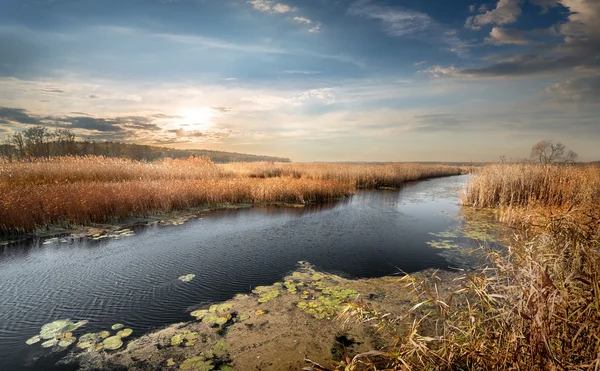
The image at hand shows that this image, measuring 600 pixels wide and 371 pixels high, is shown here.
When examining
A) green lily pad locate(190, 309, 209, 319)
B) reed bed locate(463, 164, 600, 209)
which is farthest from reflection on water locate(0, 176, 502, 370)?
reed bed locate(463, 164, 600, 209)

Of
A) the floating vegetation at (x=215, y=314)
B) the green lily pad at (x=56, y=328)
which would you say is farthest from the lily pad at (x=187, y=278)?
the green lily pad at (x=56, y=328)

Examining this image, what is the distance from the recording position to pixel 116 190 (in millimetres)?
12461

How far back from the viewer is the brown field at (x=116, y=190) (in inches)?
400

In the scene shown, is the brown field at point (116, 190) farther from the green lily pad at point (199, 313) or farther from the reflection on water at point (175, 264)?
the green lily pad at point (199, 313)

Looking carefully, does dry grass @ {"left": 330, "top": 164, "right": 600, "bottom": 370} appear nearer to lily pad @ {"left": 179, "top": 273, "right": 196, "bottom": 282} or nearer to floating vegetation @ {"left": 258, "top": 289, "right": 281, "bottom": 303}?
floating vegetation @ {"left": 258, "top": 289, "right": 281, "bottom": 303}

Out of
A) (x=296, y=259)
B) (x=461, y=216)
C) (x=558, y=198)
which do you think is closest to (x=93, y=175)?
(x=296, y=259)

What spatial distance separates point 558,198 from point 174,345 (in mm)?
16450

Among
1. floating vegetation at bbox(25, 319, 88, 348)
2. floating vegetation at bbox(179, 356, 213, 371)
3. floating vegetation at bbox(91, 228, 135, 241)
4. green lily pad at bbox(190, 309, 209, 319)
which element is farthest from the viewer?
floating vegetation at bbox(91, 228, 135, 241)

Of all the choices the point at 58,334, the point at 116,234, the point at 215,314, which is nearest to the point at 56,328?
the point at 58,334

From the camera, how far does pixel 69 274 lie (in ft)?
21.8

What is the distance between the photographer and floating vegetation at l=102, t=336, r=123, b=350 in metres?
4.09

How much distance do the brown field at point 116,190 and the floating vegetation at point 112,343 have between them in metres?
8.22

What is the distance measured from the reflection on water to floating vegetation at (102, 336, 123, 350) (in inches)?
11.0

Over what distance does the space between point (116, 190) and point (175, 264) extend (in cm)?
734
